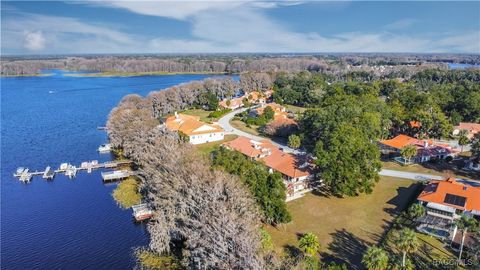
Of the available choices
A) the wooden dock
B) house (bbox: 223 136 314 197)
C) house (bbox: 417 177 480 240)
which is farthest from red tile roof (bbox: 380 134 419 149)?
the wooden dock

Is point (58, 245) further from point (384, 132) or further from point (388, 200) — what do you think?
point (384, 132)

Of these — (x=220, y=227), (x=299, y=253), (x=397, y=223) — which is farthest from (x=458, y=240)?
(x=220, y=227)

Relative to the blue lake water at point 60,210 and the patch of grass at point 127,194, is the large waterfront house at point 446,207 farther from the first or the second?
the patch of grass at point 127,194

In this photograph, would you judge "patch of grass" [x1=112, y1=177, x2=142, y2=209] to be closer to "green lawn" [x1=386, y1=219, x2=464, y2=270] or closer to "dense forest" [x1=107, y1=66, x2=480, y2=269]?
"dense forest" [x1=107, y1=66, x2=480, y2=269]

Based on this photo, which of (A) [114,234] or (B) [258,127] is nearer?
(A) [114,234]

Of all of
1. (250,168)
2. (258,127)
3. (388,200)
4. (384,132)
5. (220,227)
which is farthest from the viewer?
(258,127)
